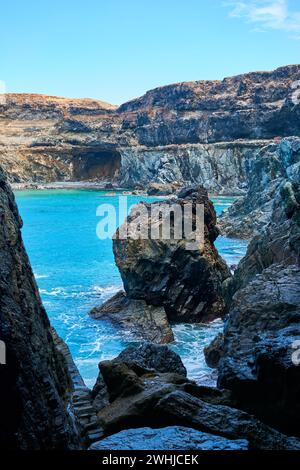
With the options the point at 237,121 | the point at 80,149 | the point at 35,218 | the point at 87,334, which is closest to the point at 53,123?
the point at 80,149

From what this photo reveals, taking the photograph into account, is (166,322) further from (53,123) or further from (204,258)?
(53,123)

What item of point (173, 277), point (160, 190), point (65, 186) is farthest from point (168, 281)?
point (65, 186)

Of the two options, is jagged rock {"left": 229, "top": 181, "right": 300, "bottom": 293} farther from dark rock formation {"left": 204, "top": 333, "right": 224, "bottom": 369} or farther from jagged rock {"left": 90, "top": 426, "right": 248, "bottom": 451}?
jagged rock {"left": 90, "top": 426, "right": 248, "bottom": 451}

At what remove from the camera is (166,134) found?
141 meters

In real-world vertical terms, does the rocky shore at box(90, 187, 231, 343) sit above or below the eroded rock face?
below

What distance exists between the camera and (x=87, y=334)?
88.9 feet

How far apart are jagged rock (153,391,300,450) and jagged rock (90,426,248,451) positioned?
0.77 ft

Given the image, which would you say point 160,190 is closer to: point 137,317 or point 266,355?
point 137,317

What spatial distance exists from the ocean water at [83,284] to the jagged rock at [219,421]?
10.6 meters

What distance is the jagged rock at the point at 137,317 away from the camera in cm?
2575

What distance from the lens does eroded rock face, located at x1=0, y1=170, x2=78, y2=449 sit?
576 centimetres

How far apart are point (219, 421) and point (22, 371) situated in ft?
14.8

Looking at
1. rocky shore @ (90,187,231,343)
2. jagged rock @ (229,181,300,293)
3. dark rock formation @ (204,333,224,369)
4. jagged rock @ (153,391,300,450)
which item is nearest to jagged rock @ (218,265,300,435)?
jagged rock @ (153,391,300,450)

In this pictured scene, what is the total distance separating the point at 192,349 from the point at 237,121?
116m
